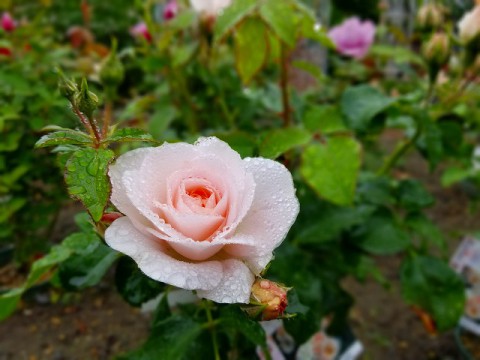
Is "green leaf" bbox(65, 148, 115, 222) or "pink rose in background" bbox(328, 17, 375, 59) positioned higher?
"green leaf" bbox(65, 148, 115, 222)

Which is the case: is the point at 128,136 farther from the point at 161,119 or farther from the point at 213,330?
the point at 161,119

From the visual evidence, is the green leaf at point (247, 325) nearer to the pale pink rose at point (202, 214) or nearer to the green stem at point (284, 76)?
the pale pink rose at point (202, 214)

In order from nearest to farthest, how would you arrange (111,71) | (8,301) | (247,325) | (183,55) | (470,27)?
(247,325)
(8,301)
(111,71)
(470,27)
(183,55)

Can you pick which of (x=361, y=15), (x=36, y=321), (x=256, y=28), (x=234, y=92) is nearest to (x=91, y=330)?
(x=36, y=321)

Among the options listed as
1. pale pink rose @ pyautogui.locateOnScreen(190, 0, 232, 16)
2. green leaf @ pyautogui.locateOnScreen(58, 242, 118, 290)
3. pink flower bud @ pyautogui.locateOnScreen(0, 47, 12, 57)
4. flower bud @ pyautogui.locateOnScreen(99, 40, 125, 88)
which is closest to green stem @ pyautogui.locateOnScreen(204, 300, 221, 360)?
green leaf @ pyautogui.locateOnScreen(58, 242, 118, 290)

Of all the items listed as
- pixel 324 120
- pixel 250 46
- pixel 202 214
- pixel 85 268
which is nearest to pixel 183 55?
pixel 250 46

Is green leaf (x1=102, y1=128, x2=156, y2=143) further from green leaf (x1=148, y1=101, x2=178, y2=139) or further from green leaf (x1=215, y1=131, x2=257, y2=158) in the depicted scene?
green leaf (x1=148, y1=101, x2=178, y2=139)

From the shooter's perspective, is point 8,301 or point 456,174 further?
point 456,174
